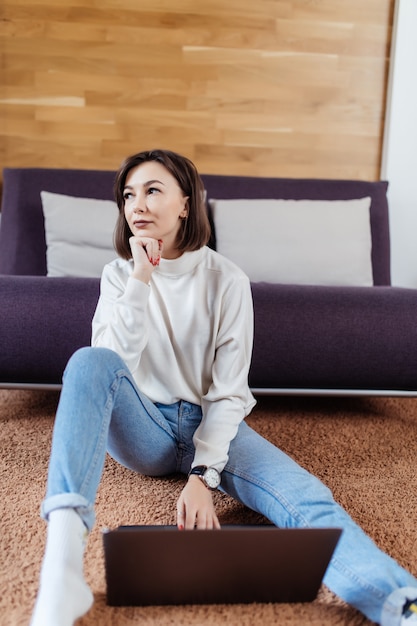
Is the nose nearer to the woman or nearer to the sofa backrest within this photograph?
the woman

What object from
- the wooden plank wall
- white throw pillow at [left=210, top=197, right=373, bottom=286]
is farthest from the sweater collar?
the wooden plank wall

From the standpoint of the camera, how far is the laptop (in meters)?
0.92

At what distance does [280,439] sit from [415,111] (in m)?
1.88

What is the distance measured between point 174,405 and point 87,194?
5.03 ft

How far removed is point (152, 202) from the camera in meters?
1.38

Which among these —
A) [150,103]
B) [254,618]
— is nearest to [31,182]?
[150,103]

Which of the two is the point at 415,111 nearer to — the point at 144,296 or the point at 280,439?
the point at 280,439

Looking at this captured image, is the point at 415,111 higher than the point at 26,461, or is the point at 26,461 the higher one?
the point at 415,111

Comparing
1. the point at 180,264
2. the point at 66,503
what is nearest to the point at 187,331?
the point at 180,264

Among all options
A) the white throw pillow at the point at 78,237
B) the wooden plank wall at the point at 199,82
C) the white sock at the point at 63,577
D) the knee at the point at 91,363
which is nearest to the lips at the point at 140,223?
the knee at the point at 91,363

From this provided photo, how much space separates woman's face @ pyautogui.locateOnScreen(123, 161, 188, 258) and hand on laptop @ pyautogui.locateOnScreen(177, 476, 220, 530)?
58cm

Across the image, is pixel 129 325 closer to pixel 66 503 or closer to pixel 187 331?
pixel 187 331

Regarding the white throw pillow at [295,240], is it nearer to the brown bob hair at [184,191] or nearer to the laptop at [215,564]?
the brown bob hair at [184,191]

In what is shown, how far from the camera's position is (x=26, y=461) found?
1.67 m
